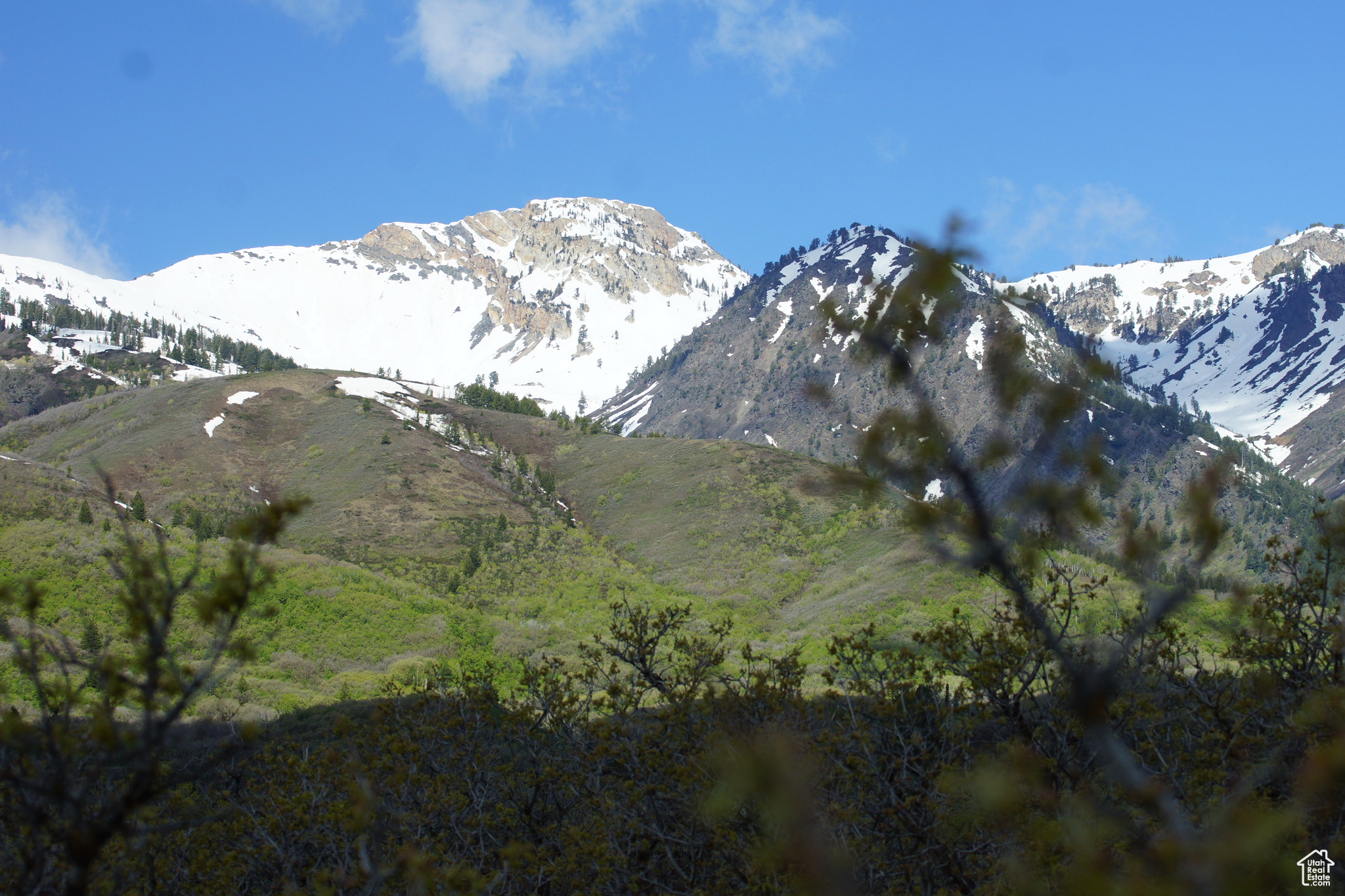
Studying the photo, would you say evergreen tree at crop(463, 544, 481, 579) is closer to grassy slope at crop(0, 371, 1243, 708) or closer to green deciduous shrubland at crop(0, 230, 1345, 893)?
grassy slope at crop(0, 371, 1243, 708)

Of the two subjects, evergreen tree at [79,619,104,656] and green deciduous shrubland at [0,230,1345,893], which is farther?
evergreen tree at [79,619,104,656]

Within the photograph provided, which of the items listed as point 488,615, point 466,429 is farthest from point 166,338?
point 488,615

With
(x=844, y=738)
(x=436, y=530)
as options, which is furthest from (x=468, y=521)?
(x=844, y=738)

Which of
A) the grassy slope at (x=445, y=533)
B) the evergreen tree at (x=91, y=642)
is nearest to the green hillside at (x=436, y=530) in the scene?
the grassy slope at (x=445, y=533)

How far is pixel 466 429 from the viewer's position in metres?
80.6

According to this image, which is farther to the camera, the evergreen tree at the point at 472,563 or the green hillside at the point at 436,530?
the evergreen tree at the point at 472,563

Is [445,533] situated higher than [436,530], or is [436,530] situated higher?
[436,530]

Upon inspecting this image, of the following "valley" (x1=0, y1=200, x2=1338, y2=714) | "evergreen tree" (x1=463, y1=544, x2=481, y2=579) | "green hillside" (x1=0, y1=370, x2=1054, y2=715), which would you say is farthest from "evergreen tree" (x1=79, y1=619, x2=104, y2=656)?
"evergreen tree" (x1=463, y1=544, x2=481, y2=579)

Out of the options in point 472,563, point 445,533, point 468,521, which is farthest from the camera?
point 468,521

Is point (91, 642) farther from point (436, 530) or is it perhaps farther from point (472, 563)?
point (436, 530)

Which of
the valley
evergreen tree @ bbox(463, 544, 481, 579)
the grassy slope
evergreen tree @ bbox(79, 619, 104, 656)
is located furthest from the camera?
evergreen tree @ bbox(463, 544, 481, 579)

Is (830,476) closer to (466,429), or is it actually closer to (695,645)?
(695,645)

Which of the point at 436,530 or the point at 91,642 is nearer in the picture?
the point at 91,642

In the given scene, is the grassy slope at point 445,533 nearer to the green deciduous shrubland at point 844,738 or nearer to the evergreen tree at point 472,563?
the evergreen tree at point 472,563
